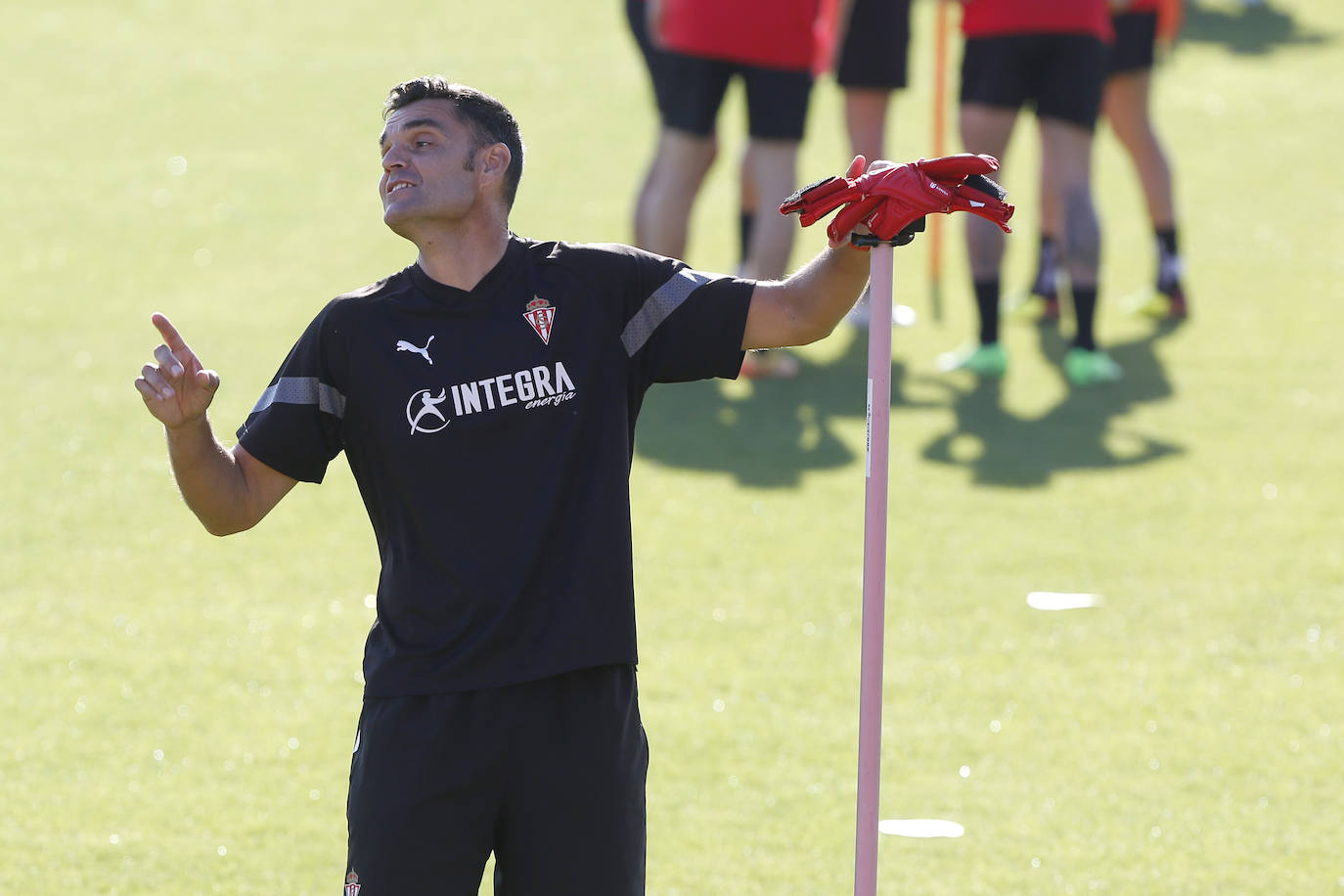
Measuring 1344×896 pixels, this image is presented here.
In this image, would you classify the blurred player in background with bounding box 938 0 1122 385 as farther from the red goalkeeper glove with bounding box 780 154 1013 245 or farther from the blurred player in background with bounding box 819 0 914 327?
the red goalkeeper glove with bounding box 780 154 1013 245

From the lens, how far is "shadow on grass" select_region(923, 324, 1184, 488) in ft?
22.1

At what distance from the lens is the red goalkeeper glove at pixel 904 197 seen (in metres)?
2.91

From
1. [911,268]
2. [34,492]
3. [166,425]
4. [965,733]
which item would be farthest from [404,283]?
[911,268]

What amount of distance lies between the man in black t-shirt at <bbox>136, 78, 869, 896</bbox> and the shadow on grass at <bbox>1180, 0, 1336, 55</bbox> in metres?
12.7

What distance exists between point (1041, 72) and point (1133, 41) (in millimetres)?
1067

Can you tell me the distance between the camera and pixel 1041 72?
7.51 metres

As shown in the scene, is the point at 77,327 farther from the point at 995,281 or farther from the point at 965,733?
the point at 965,733

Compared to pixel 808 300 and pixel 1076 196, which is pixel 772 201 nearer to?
pixel 1076 196

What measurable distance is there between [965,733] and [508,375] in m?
2.15

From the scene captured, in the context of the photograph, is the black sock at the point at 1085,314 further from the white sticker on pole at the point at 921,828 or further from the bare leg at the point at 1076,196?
the white sticker on pole at the point at 921,828

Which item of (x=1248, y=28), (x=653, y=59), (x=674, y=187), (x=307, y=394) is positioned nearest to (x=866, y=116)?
(x=653, y=59)

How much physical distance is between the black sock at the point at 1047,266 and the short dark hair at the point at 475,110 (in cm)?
578

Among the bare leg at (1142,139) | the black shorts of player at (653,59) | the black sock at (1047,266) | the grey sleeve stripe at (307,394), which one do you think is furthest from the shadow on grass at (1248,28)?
the grey sleeve stripe at (307,394)

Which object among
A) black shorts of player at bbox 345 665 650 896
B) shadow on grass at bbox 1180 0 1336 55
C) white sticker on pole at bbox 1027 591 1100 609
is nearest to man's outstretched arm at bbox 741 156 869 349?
black shorts of player at bbox 345 665 650 896
